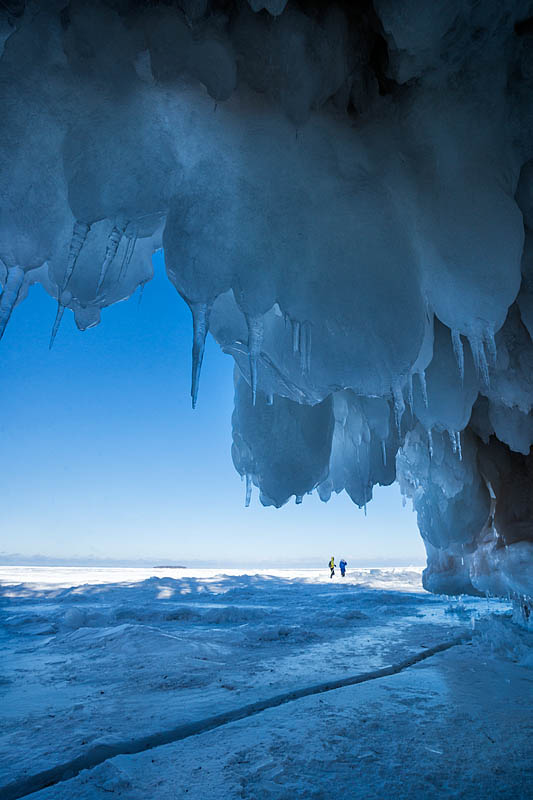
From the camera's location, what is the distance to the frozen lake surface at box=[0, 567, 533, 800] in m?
1.43

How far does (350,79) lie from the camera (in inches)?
88.4

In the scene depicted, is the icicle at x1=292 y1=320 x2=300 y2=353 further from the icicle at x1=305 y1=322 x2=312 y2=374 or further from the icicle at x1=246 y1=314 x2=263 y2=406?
the icicle at x1=246 y1=314 x2=263 y2=406

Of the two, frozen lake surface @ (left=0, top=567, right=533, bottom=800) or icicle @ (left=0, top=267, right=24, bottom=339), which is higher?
icicle @ (left=0, top=267, right=24, bottom=339)

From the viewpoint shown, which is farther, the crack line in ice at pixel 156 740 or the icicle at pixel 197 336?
the icicle at pixel 197 336

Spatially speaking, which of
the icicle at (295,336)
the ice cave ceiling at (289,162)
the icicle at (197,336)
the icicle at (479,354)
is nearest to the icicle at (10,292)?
the ice cave ceiling at (289,162)

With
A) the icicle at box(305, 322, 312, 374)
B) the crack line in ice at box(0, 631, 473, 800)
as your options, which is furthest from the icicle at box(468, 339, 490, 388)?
the crack line in ice at box(0, 631, 473, 800)

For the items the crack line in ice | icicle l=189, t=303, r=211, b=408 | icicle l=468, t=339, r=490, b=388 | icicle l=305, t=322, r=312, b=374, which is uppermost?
icicle l=468, t=339, r=490, b=388

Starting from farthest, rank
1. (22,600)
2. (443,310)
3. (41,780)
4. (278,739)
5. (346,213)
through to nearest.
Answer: (22,600) → (443,310) → (346,213) → (278,739) → (41,780)

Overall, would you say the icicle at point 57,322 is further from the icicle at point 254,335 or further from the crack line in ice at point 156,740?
the crack line in ice at point 156,740

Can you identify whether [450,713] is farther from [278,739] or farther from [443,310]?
[443,310]

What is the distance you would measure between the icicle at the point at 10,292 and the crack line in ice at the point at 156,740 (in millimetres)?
1813

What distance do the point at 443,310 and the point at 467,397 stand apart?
1599mm

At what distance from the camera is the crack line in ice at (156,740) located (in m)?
1.39

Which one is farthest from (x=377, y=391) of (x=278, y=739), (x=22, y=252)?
(x=22, y=252)
